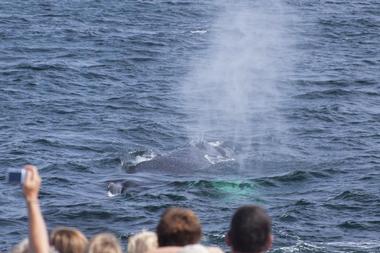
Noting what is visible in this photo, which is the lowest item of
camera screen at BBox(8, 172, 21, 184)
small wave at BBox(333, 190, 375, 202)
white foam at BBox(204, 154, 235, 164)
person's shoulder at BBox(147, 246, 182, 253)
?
white foam at BBox(204, 154, 235, 164)

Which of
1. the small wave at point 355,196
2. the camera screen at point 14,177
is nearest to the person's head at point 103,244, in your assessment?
the camera screen at point 14,177

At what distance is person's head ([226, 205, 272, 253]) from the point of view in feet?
32.9

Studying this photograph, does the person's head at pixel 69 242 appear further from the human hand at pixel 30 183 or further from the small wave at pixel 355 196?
the small wave at pixel 355 196

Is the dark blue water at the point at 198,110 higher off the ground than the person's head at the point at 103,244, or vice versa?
the person's head at the point at 103,244

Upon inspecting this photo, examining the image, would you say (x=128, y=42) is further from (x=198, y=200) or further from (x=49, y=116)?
(x=198, y=200)

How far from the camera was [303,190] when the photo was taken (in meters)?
29.1

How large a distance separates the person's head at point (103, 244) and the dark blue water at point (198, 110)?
13.7 metres

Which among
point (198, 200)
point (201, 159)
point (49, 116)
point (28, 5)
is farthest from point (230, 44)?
point (198, 200)

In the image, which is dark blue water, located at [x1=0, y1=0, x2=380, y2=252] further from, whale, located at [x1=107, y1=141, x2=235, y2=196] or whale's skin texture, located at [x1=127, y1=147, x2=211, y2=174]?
whale's skin texture, located at [x1=127, y1=147, x2=211, y2=174]

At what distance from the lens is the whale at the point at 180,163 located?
29.2 metres

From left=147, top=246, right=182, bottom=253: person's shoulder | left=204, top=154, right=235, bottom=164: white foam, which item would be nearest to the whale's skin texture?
left=204, top=154, right=235, bottom=164: white foam

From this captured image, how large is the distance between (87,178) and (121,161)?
2232 millimetres

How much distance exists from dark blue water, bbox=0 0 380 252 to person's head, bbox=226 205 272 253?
13607 millimetres

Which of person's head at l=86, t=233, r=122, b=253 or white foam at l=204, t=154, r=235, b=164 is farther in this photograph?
white foam at l=204, t=154, r=235, b=164
